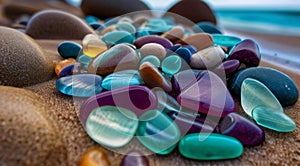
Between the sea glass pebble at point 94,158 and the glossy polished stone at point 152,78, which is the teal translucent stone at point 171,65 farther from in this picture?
the sea glass pebble at point 94,158

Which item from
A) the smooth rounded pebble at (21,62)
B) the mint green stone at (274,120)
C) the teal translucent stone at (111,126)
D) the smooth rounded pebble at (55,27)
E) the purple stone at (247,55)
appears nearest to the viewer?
the teal translucent stone at (111,126)

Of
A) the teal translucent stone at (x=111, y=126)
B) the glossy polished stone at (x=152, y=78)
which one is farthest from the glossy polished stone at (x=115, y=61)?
the teal translucent stone at (x=111, y=126)

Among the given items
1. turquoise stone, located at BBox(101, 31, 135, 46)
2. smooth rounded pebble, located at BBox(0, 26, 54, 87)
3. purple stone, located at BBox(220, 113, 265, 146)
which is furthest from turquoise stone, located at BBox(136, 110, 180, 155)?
turquoise stone, located at BBox(101, 31, 135, 46)

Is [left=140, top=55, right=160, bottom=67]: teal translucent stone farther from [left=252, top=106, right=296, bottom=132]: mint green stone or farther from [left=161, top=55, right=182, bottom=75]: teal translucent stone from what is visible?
[left=252, top=106, right=296, bottom=132]: mint green stone

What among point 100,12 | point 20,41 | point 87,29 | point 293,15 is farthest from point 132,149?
point 293,15

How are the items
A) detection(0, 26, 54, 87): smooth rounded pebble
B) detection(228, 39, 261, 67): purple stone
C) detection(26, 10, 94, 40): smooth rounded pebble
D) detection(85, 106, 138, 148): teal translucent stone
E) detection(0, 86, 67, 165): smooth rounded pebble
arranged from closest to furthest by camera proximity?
detection(0, 86, 67, 165): smooth rounded pebble, detection(85, 106, 138, 148): teal translucent stone, detection(0, 26, 54, 87): smooth rounded pebble, detection(228, 39, 261, 67): purple stone, detection(26, 10, 94, 40): smooth rounded pebble

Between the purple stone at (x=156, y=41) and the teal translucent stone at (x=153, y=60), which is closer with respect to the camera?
the teal translucent stone at (x=153, y=60)
